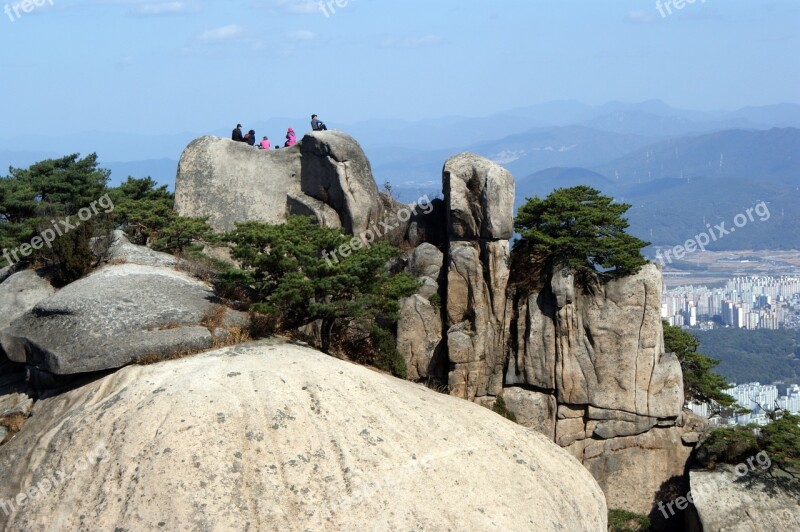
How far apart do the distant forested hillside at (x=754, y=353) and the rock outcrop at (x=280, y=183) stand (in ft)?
229

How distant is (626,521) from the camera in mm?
25438

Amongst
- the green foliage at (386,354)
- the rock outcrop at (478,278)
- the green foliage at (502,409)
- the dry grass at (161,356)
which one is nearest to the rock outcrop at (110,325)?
the dry grass at (161,356)

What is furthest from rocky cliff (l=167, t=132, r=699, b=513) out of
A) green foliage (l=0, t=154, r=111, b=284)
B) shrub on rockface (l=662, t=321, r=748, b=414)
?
green foliage (l=0, t=154, r=111, b=284)

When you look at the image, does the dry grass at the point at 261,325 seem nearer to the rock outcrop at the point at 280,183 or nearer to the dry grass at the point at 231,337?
the dry grass at the point at 231,337

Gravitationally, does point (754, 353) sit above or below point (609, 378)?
below

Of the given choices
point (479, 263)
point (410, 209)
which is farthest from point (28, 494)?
point (410, 209)

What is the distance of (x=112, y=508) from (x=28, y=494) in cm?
220

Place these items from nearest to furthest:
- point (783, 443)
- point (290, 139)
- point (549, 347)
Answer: point (783, 443), point (549, 347), point (290, 139)

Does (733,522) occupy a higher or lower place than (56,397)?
lower

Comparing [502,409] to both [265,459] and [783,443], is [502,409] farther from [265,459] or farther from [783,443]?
[265,459]

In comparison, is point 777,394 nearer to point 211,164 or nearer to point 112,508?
point 211,164

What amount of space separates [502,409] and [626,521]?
14.7 ft

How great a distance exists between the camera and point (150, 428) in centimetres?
1778

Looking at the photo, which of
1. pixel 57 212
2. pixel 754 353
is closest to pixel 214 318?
pixel 57 212
